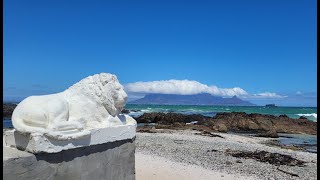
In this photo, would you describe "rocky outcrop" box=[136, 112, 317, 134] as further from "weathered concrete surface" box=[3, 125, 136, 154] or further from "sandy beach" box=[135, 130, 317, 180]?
"weathered concrete surface" box=[3, 125, 136, 154]

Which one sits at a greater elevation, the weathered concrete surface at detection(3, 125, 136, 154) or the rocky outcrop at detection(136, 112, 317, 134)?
the weathered concrete surface at detection(3, 125, 136, 154)

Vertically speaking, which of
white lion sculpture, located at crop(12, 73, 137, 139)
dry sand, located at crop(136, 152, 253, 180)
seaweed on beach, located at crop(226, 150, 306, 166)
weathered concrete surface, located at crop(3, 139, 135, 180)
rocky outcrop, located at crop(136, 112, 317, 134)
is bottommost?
seaweed on beach, located at crop(226, 150, 306, 166)

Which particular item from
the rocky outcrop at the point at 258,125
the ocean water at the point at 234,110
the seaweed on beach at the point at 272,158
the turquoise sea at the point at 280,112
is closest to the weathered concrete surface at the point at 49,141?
the seaweed on beach at the point at 272,158

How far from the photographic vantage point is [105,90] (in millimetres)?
5230

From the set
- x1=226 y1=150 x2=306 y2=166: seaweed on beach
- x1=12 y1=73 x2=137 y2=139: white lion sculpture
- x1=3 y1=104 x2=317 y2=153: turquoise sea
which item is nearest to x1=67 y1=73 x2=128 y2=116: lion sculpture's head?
x1=12 y1=73 x2=137 y2=139: white lion sculpture

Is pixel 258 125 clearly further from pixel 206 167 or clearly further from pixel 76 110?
pixel 76 110

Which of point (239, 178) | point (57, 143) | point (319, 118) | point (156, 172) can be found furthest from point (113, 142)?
point (239, 178)

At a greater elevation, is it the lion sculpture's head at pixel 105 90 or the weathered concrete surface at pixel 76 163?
the lion sculpture's head at pixel 105 90

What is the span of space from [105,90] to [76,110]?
54 centimetres

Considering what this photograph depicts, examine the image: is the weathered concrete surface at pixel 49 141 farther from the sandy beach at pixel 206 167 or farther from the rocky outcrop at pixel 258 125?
the rocky outcrop at pixel 258 125

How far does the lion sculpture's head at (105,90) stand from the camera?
5133mm

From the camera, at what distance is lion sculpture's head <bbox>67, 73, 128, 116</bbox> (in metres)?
5.13

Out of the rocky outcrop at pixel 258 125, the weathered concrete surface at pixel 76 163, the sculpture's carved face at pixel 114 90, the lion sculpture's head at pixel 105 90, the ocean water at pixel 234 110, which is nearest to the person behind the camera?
the weathered concrete surface at pixel 76 163

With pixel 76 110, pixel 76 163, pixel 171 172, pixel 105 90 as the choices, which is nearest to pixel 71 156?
pixel 76 163
